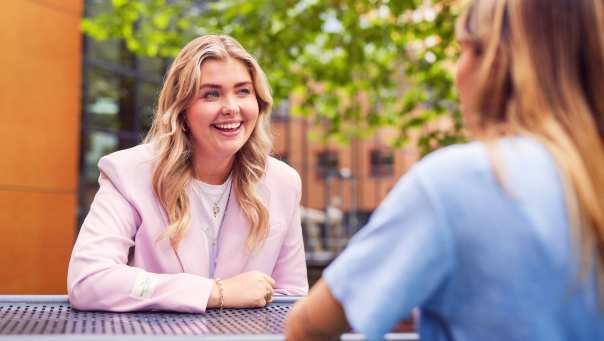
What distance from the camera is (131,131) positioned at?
12.2 metres

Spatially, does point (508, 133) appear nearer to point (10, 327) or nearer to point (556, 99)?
point (556, 99)

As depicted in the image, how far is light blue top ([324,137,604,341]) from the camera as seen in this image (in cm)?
102

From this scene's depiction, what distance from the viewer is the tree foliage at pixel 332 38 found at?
275 inches

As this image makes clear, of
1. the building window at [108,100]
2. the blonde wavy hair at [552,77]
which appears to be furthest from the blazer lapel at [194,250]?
the building window at [108,100]

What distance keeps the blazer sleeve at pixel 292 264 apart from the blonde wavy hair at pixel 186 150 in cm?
15

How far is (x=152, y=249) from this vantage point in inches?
86.2

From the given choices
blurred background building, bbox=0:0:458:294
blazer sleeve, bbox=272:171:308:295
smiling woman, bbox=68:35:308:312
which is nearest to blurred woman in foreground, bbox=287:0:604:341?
smiling woman, bbox=68:35:308:312

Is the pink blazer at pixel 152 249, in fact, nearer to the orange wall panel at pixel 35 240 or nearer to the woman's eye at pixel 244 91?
the woman's eye at pixel 244 91

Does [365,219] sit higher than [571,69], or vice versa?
[571,69]

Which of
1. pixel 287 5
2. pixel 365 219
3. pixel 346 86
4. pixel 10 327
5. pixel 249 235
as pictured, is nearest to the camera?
pixel 10 327

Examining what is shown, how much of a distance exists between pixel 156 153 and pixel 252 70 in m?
0.46

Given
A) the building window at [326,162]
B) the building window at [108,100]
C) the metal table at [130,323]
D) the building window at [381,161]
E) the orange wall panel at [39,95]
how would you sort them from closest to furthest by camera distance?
the metal table at [130,323], the orange wall panel at [39,95], the building window at [108,100], the building window at [326,162], the building window at [381,161]

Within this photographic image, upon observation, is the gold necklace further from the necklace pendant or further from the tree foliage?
the tree foliage

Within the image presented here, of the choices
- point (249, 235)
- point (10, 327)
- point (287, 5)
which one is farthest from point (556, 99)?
point (287, 5)
